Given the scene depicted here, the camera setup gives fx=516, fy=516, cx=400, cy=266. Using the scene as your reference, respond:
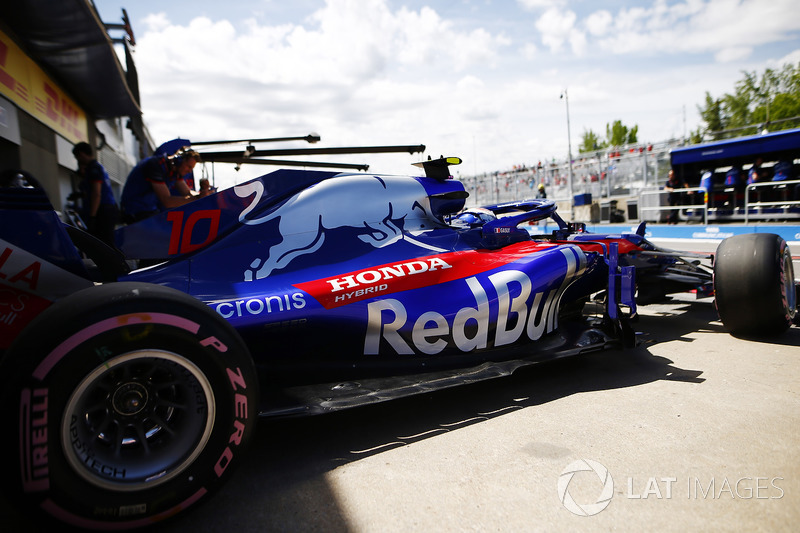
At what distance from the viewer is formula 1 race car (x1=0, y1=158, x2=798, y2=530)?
1720 mm

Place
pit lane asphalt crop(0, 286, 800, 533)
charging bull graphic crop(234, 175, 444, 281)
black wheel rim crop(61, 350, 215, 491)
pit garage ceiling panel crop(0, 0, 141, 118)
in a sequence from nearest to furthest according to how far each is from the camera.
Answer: black wheel rim crop(61, 350, 215, 491), pit lane asphalt crop(0, 286, 800, 533), charging bull graphic crop(234, 175, 444, 281), pit garage ceiling panel crop(0, 0, 141, 118)

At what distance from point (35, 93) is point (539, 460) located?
9.88m

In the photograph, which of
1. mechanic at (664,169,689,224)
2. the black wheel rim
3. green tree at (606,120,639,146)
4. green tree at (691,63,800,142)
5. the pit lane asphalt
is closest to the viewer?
the black wheel rim

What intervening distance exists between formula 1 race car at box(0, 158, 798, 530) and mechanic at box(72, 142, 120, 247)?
2.67 metres

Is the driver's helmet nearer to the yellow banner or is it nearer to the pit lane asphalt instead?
the pit lane asphalt

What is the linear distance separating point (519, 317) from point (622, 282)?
1017 mm

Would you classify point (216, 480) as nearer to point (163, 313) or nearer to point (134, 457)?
point (134, 457)

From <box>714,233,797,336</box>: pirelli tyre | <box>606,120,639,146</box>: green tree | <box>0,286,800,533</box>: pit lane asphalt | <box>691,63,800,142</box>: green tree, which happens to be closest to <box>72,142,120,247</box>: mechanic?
<box>0,286,800,533</box>: pit lane asphalt

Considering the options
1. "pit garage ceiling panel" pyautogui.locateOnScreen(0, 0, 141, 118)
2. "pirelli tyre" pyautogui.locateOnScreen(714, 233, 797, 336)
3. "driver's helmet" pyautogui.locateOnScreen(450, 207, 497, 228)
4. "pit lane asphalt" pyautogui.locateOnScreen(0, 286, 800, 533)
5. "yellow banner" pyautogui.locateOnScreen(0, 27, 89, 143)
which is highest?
"pit garage ceiling panel" pyautogui.locateOnScreen(0, 0, 141, 118)

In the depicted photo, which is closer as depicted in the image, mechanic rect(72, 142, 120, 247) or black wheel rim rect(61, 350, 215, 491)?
black wheel rim rect(61, 350, 215, 491)

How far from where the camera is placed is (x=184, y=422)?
195cm

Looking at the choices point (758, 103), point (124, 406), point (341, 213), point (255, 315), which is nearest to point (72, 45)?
point (341, 213)

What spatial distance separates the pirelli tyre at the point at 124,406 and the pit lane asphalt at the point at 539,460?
0.19 meters

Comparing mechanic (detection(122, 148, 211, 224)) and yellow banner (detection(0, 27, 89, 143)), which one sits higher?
yellow banner (detection(0, 27, 89, 143))
